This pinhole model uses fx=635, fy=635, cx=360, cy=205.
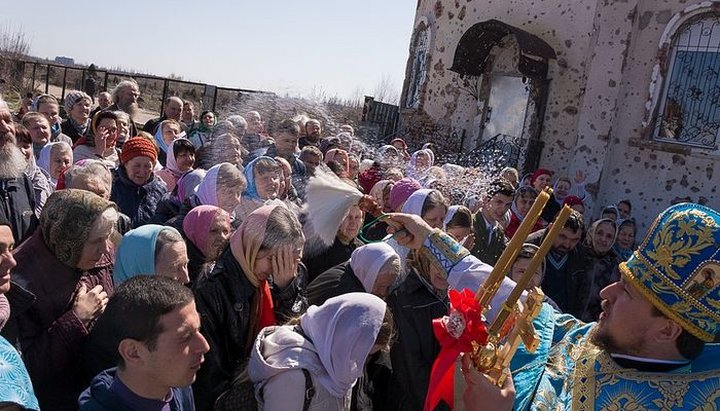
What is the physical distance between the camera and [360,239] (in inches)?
189

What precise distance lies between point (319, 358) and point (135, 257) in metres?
1.19

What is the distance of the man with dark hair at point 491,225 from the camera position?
217 inches

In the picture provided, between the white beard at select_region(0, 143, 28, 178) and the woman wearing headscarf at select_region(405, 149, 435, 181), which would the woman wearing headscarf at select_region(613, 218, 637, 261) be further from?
the white beard at select_region(0, 143, 28, 178)

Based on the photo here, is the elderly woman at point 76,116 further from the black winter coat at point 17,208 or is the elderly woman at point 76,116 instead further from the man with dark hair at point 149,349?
the man with dark hair at point 149,349

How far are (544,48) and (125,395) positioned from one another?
41.6ft

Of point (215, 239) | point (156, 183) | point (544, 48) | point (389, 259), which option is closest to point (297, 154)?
point (156, 183)

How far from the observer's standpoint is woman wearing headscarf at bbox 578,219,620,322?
5.38m

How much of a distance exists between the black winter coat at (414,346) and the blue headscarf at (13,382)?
1.79 meters

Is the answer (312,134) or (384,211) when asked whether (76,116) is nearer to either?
(312,134)

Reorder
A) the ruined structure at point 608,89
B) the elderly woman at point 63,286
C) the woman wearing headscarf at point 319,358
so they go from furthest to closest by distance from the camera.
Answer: the ruined structure at point 608,89 → the elderly woman at point 63,286 → the woman wearing headscarf at point 319,358

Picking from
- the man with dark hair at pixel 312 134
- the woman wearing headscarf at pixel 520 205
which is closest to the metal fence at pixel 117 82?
the man with dark hair at pixel 312 134

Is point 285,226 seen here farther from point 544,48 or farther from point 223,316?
point 544,48

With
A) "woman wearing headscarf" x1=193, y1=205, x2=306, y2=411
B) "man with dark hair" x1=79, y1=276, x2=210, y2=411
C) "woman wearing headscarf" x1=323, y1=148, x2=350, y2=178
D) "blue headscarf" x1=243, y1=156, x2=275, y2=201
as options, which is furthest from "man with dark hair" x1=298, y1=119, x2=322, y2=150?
"man with dark hair" x1=79, y1=276, x2=210, y2=411

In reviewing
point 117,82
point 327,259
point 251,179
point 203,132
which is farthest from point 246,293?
point 117,82
